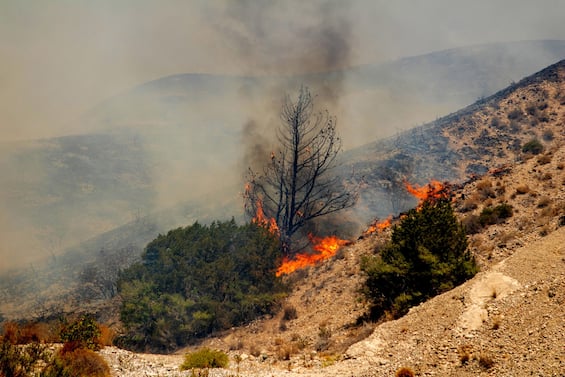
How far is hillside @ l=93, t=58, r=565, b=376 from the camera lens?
9.50 meters

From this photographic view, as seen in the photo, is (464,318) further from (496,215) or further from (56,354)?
(496,215)

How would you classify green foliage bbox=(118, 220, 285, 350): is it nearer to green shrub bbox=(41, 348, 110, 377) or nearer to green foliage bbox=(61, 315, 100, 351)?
green foliage bbox=(61, 315, 100, 351)

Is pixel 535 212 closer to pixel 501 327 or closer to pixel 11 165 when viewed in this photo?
pixel 501 327

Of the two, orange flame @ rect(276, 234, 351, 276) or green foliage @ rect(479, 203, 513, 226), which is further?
orange flame @ rect(276, 234, 351, 276)

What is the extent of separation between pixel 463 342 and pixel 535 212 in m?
12.8

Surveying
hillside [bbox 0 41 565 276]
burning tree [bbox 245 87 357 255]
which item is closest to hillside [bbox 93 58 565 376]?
burning tree [bbox 245 87 357 255]

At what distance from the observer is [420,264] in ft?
51.1

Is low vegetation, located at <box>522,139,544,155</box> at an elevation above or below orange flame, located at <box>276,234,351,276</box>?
above

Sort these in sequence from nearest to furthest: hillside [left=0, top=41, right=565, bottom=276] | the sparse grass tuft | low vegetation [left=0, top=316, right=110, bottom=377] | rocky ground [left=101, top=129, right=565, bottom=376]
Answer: the sparse grass tuft, rocky ground [left=101, top=129, right=565, bottom=376], low vegetation [left=0, top=316, right=110, bottom=377], hillside [left=0, top=41, right=565, bottom=276]

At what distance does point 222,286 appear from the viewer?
22922 mm

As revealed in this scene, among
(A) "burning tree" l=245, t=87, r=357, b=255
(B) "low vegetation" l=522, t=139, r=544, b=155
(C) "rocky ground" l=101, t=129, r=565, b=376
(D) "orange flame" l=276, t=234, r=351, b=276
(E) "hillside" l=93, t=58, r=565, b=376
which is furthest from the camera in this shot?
(B) "low vegetation" l=522, t=139, r=544, b=155

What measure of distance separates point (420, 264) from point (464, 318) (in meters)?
4.50

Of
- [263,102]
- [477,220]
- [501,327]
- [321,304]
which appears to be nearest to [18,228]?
[263,102]

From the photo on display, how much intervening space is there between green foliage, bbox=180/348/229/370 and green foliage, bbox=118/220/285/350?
24.9ft
